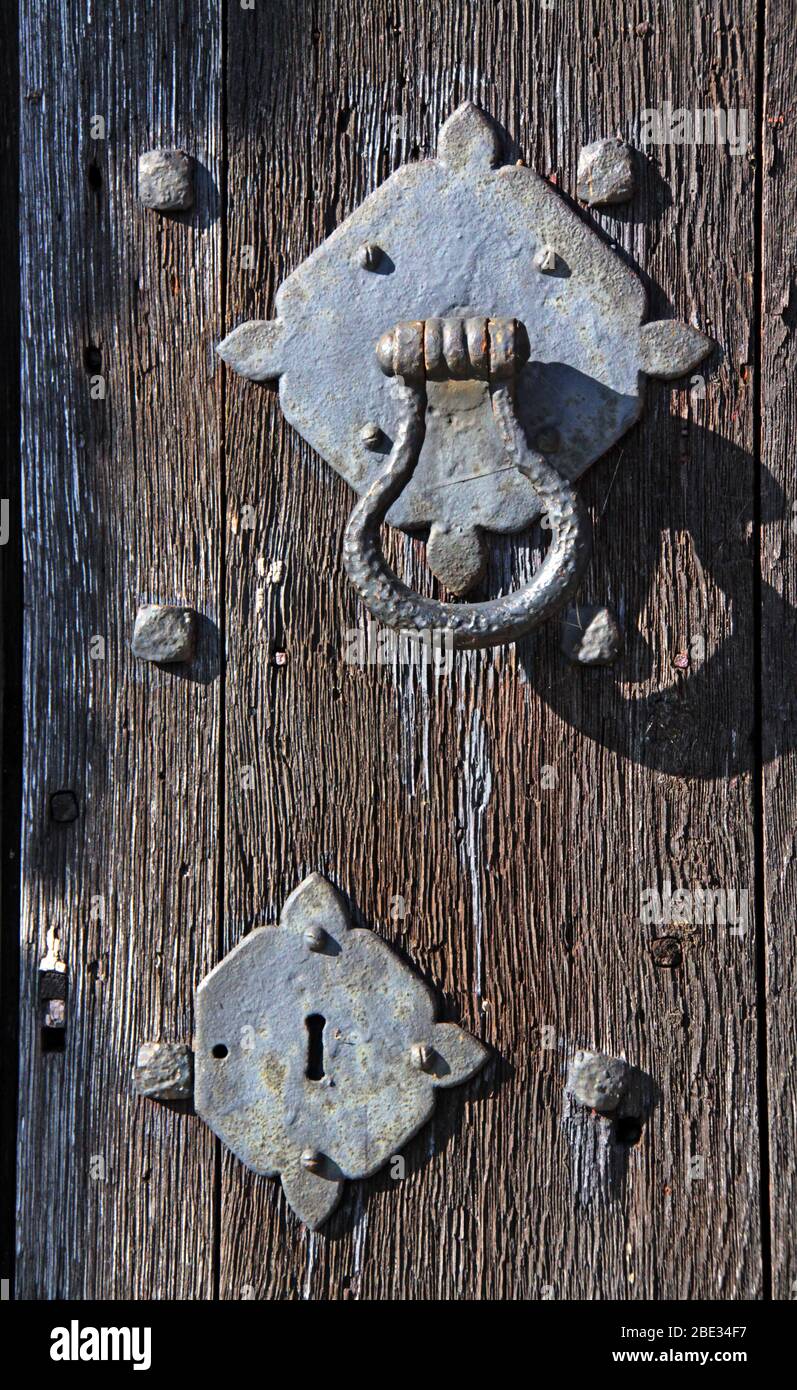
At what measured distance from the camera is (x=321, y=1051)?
0.85m

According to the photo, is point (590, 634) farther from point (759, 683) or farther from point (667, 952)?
point (667, 952)

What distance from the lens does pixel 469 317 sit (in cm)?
82

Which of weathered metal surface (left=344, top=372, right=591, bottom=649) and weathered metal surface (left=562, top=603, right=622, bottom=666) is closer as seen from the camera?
weathered metal surface (left=344, top=372, right=591, bottom=649)

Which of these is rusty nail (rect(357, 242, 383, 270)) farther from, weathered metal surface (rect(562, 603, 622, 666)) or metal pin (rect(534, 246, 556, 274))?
weathered metal surface (rect(562, 603, 622, 666))

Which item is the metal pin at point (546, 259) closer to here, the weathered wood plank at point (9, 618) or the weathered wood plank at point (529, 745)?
the weathered wood plank at point (529, 745)

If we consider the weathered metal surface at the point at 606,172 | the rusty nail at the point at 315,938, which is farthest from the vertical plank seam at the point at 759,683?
the rusty nail at the point at 315,938

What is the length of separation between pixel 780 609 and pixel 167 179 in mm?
587

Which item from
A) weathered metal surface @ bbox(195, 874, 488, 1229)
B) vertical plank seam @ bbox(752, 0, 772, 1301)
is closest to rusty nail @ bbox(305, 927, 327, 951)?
weathered metal surface @ bbox(195, 874, 488, 1229)

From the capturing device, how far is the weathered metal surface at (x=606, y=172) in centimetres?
83

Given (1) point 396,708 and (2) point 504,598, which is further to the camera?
(1) point 396,708

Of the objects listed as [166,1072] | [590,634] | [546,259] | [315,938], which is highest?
[546,259]

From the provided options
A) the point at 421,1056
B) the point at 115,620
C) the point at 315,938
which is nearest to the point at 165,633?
the point at 115,620

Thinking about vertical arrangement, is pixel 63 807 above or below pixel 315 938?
above

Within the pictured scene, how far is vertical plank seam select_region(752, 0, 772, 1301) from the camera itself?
84cm
